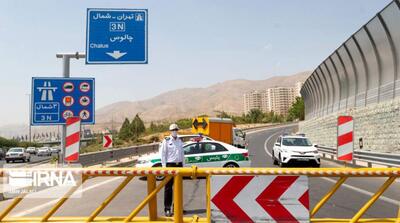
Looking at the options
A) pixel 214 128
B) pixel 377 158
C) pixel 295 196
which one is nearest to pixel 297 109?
pixel 214 128

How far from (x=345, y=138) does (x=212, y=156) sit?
5548mm

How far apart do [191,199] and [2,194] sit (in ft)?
16.6

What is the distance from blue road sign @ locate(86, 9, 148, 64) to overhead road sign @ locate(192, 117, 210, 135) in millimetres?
19335

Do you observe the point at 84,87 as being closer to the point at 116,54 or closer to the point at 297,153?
the point at 116,54

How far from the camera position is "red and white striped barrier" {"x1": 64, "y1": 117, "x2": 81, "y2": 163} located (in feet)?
31.5

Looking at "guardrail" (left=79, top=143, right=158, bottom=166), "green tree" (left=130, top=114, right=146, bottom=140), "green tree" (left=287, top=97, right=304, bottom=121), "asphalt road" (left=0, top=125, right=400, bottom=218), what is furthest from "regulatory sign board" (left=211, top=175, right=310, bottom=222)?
"green tree" (left=287, top=97, right=304, bottom=121)

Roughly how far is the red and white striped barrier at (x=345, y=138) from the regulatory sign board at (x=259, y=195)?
6128 millimetres

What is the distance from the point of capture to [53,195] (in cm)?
1069

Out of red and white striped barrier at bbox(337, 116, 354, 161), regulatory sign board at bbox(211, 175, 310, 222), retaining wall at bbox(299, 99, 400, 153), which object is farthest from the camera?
retaining wall at bbox(299, 99, 400, 153)

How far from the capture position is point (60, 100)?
12.2m

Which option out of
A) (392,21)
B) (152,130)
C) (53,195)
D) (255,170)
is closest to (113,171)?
(255,170)

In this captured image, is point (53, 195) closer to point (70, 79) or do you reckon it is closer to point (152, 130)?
point (70, 79)

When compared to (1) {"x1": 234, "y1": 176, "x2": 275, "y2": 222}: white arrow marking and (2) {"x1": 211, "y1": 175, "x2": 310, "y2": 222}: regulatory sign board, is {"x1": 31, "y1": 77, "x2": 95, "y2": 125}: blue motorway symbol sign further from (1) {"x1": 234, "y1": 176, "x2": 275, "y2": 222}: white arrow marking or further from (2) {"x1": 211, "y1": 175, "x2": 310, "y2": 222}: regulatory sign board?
(1) {"x1": 234, "y1": 176, "x2": 275, "y2": 222}: white arrow marking

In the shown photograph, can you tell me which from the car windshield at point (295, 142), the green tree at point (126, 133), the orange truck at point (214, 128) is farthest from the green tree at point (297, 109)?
the car windshield at point (295, 142)
